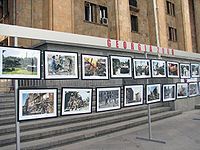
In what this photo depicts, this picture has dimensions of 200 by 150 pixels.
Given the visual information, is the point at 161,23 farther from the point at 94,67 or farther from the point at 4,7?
the point at 94,67

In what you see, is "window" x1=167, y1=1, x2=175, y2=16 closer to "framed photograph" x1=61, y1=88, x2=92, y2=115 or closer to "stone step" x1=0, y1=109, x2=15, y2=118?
"stone step" x1=0, y1=109, x2=15, y2=118

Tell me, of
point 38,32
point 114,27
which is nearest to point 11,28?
point 38,32

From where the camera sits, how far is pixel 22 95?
4.22 m

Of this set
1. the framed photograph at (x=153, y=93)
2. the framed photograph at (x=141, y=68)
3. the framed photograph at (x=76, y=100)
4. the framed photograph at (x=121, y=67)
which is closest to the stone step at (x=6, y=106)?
the framed photograph at (x=76, y=100)

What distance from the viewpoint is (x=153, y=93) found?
22.5 feet

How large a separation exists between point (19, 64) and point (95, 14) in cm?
1362

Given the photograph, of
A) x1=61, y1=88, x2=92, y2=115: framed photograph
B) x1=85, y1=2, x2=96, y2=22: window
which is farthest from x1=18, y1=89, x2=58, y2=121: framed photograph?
x1=85, y1=2, x2=96, y2=22: window

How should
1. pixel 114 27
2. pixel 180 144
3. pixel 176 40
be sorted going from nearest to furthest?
pixel 180 144, pixel 114 27, pixel 176 40

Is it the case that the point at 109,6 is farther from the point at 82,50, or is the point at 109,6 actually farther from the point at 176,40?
the point at 176,40

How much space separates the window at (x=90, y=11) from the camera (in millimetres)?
16859

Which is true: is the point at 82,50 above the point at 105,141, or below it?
above

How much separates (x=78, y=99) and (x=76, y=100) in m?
0.06

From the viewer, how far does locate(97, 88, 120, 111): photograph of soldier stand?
18.4ft

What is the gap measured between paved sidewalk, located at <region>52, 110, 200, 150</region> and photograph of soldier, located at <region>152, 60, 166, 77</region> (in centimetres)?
176
